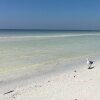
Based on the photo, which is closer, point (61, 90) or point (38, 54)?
point (61, 90)

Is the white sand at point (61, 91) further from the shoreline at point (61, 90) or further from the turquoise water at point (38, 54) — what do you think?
the turquoise water at point (38, 54)

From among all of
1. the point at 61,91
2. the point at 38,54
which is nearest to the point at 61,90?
the point at 61,91

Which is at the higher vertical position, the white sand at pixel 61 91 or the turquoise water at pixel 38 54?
the turquoise water at pixel 38 54

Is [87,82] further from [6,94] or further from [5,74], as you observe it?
[5,74]

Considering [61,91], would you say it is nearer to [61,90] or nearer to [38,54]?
[61,90]

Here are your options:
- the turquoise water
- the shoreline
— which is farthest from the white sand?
the turquoise water

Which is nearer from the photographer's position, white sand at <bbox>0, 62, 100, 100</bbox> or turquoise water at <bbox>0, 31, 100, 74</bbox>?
white sand at <bbox>0, 62, 100, 100</bbox>

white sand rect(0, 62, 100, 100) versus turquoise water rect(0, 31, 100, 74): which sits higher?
turquoise water rect(0, 31, 100, 74)

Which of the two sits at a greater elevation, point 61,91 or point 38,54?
point 38,54

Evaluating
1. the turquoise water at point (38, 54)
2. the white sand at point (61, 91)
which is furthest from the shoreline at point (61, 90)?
the turquoise water at point (38, 54)

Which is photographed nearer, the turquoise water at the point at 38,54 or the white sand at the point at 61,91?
the white sand at the point at 61,91

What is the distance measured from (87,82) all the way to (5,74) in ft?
10.2

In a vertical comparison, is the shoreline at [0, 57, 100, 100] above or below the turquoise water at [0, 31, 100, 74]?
below

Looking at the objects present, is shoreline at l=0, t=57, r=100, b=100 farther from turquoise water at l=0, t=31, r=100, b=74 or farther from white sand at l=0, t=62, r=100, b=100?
turquoise water at l=0, t=31, r=100, b=74
